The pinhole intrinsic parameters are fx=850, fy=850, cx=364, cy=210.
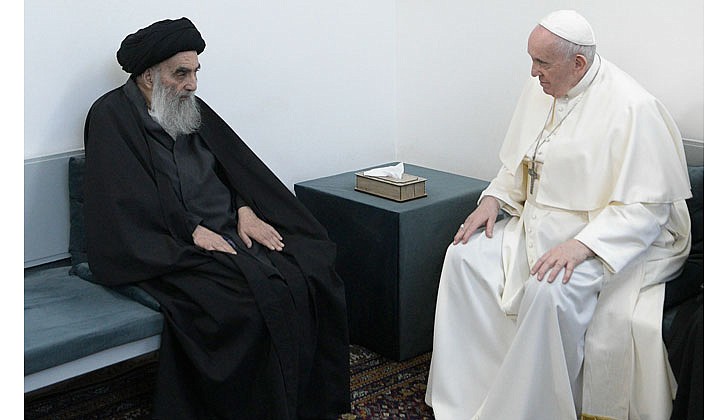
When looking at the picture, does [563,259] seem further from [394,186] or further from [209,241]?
[209,241]

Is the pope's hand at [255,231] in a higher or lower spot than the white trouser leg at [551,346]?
higher

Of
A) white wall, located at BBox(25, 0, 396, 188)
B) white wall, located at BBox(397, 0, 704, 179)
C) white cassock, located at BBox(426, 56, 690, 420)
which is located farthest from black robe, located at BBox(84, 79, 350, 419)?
white wall, located at BBox(397, 0, 704, 179)

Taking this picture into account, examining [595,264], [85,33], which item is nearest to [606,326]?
[595,264]

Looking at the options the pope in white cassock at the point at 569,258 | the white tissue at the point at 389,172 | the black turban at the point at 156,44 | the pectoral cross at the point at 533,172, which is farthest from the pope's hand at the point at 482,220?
the black turban at the point at 156,44

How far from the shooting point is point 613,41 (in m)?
3.90

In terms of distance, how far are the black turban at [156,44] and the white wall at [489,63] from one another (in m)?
1.65

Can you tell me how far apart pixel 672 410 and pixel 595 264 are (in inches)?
22.4

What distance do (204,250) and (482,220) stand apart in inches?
46.0

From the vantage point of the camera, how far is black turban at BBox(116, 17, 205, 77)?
3.36 m

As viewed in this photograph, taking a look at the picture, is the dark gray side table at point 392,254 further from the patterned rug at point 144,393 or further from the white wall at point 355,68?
the white wall at point 355,68

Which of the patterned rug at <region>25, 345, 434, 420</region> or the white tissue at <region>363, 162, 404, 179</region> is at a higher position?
the white tissue at <region>363, 162, 404, 179</region>

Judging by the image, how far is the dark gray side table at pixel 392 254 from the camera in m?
3.84

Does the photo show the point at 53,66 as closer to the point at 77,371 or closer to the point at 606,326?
the point at 77,371

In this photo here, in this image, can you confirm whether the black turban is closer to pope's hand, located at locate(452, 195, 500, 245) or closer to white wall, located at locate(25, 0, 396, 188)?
white wall, located at locate(25, 0, 396, 188)
